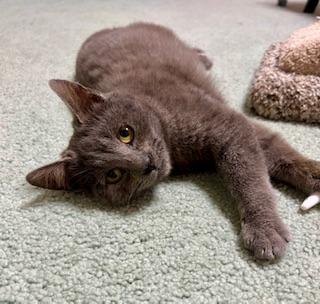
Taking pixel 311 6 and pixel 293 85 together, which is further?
pixel 311 6

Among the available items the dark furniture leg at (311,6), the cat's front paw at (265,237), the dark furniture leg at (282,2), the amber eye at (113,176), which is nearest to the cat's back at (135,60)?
the amber eye at (113,176)

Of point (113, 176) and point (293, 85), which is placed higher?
point (293, 85)

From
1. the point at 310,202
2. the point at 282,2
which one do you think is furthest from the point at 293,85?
the point at 282,2

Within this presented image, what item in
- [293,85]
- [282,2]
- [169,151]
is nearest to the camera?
[169,151]

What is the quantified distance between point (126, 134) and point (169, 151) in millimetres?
146

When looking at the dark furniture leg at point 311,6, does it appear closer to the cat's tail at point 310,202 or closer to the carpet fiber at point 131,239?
the carpet fiber at point 131,239

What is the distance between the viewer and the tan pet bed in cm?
123

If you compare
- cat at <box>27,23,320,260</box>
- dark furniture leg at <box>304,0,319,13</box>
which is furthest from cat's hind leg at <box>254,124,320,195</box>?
dark furniture leg at <box>304,0,319,13</box>

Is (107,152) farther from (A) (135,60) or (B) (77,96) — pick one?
(A) (135,60)

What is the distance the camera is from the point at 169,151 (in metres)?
1.04

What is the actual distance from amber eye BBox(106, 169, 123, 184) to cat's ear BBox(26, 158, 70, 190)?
109mm

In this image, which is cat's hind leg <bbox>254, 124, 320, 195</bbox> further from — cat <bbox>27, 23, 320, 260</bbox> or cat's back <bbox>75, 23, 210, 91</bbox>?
cat's back <bbox>75, 23, 210, 91</bbox>

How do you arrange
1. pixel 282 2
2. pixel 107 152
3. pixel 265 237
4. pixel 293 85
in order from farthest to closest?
pixel 282 2
pixel 293 85
pixel 107 152
pixel 265 237

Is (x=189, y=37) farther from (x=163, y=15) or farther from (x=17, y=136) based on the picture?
(x=17, y=136)
